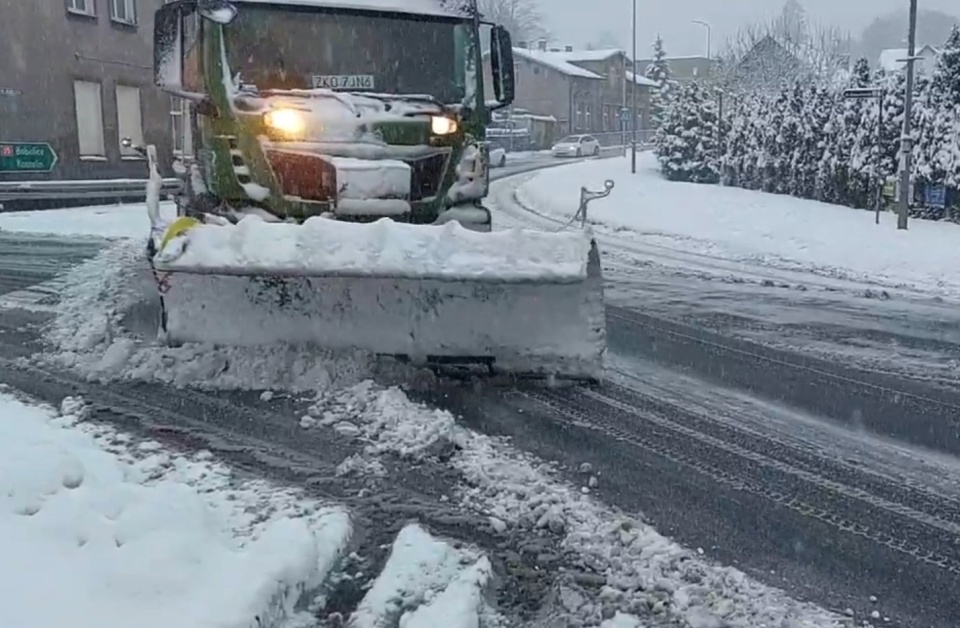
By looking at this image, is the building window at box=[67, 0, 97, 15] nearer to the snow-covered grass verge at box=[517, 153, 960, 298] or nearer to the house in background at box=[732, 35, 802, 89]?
the snow-covered grass verge at box=[517, 153, 960, 298]

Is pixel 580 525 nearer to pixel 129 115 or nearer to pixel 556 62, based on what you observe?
pixel 129 115

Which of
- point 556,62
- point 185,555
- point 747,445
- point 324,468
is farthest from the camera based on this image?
point 556,62

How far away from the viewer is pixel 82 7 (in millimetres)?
22938

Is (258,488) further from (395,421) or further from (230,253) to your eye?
(230,253)

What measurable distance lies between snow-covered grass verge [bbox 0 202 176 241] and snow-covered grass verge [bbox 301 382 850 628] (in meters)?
8.70

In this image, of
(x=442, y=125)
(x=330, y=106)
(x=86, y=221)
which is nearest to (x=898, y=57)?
(x=86, y=221)

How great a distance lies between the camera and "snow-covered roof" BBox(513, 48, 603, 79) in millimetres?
70094

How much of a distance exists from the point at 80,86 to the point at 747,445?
22.1m

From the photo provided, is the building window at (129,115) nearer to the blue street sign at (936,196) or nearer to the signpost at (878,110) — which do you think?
the signpost at (878,110)

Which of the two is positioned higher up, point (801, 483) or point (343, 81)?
point (343, 81)

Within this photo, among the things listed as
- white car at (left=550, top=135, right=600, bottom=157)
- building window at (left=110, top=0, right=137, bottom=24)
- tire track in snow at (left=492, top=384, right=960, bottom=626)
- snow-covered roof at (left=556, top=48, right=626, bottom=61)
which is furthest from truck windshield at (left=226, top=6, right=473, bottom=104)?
snow-covered roof at (left=556, top=48, right=626, bottom=61)

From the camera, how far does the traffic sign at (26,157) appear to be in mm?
20141

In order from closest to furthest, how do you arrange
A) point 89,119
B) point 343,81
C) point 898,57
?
point 343,81 < point 898,57 < point 89,119

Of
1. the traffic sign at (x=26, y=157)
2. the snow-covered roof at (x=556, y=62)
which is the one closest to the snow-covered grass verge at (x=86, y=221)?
the traffic sign at (x=26, y=157)
